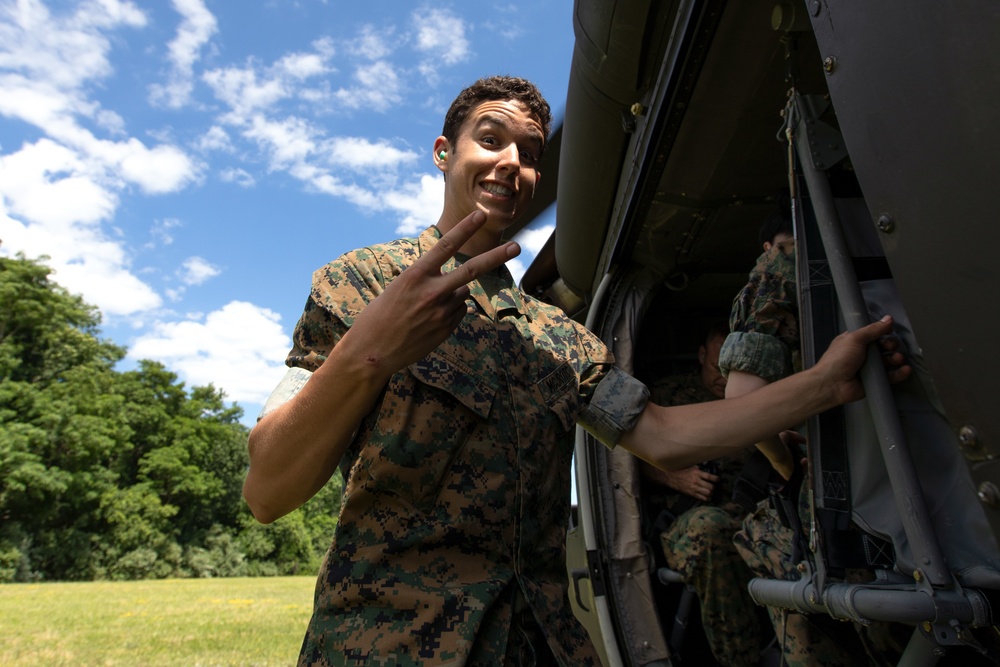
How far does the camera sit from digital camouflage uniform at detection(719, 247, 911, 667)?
6.51 ft

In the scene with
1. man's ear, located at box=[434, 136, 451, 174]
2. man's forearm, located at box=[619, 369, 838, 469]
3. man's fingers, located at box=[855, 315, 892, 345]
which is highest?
man's ear, located at box=[434, 136, 451, 174]

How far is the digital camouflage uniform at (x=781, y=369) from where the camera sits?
6.51ft

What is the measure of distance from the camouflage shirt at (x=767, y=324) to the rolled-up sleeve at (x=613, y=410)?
488mm

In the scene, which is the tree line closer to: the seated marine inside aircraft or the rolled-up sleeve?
the seated marine inside aircraft

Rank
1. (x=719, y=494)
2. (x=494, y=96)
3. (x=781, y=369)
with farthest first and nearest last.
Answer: (x=719, y=494) → (x=781, y=369) → (x=494, y=96)

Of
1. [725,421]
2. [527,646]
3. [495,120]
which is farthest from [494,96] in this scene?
[527,646]

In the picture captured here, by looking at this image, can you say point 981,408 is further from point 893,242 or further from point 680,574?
point 680,574

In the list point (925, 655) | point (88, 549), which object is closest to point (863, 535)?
point (925, 655)

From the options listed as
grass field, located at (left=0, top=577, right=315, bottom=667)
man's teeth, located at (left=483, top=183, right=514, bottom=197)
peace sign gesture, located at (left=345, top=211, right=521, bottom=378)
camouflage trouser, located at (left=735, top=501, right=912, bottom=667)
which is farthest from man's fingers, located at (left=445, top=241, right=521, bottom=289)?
grass field, located at (left=0, top=577, right=315, bottom=667)

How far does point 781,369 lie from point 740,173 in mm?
1151

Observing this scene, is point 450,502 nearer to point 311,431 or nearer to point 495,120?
point 311,431

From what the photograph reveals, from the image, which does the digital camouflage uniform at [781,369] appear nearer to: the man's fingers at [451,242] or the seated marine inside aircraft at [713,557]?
the seated marine inside aircraft at [713,557]

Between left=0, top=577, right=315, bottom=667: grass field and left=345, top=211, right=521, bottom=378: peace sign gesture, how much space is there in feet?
17.6

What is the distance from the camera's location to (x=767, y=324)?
2045 millimetres
